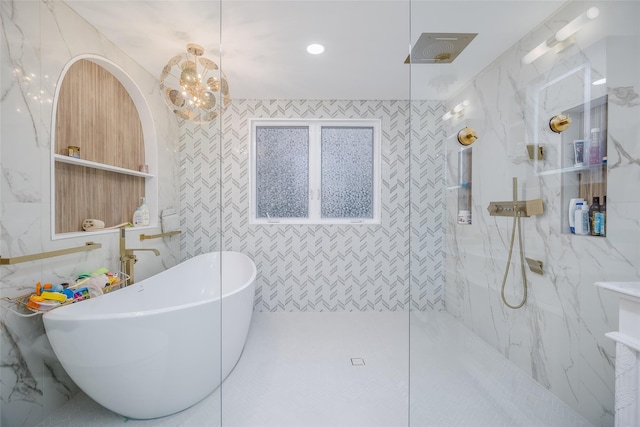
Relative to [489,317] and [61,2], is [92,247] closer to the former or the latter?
[61,2]

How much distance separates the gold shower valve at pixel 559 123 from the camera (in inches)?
56.5

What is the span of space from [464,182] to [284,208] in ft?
5.60

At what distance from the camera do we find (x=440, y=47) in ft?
4.90

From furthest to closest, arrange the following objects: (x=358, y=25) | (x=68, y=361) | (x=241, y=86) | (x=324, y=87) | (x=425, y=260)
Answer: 1. (x=324, y=87)
2. (x=241, y=86)
3. (x=358, y=25)
4. (x=425, y=260)
5. (x=68, y=361)

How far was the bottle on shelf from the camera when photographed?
1.32 meters

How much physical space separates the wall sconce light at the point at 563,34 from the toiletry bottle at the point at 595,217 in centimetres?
88

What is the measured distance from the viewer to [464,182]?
148 cm

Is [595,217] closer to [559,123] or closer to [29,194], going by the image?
[559,123]

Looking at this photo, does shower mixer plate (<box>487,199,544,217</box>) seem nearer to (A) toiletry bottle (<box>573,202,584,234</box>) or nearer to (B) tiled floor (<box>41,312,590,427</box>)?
(A) toiletry bottle (<box>573,202,584,234</box>)

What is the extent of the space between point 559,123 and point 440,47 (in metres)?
0.79

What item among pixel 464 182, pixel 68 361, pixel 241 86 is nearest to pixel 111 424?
pixel 68 361

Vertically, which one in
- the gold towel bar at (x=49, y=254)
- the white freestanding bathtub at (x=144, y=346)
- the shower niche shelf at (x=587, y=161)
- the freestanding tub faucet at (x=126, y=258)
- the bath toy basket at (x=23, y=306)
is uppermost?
the shower niche shelf at (x=587, y=161)

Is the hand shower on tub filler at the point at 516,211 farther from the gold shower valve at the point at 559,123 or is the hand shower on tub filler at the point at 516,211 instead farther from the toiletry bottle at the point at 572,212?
the gold shower valve at the point at 559,123

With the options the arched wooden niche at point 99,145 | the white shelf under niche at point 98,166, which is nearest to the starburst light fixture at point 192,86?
the arched wooden niche at point 99,145
